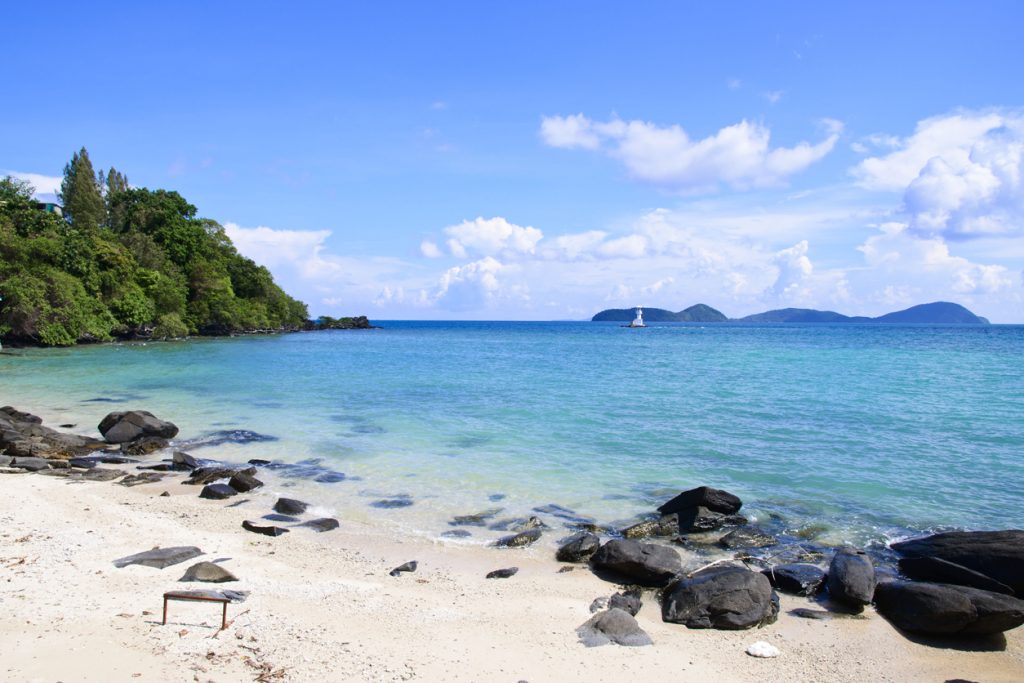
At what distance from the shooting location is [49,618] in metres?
6.89

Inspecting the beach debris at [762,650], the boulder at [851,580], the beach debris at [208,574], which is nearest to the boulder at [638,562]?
the beach debris at [762,650]

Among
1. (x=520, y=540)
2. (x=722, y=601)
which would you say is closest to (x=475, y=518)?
(x=520, y=540)

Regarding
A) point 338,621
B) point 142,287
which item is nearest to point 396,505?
point 338,621

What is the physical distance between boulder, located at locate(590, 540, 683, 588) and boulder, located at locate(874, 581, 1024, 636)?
110 inches

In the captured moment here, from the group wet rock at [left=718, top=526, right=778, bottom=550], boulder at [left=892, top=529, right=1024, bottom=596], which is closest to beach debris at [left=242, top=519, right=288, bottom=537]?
wet rock at [left=718, top=526, right=778, bottom=550]

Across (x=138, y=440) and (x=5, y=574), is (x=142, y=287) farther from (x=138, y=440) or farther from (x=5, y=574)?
(x=5, y=574)

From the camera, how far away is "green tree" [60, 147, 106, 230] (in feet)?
266

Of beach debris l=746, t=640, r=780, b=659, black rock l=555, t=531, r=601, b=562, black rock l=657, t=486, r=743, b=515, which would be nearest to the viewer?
beach debris l=746, t=640, r=780, b=659

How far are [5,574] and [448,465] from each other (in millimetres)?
9151

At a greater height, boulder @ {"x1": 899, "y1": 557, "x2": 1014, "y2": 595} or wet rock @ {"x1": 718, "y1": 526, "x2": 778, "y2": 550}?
boulder @ {"x1": 899, "y1": 557, "x2": 1014, "y2": 595}

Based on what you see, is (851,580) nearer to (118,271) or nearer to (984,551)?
(984,551)

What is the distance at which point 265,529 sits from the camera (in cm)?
1057

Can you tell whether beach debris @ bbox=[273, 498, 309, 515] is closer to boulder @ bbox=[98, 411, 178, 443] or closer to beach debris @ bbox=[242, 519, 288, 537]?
beach debris @ bbox=[242, 519, 288, 537]

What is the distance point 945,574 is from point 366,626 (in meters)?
8.07
